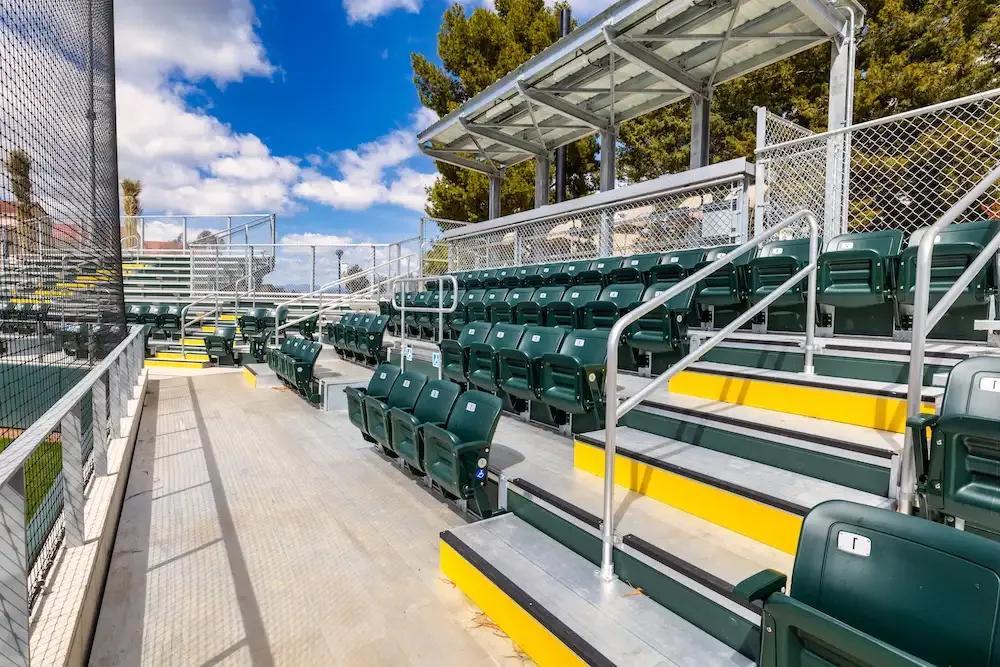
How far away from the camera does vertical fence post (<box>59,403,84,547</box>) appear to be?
2.20 m

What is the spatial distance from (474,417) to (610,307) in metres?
1.97

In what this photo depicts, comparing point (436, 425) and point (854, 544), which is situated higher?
point (854, 544)

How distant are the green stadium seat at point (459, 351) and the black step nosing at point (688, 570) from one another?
256cm

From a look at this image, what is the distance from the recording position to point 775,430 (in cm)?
249

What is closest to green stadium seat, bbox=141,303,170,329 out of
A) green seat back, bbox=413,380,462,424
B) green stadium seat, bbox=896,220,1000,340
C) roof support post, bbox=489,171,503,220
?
roof support post, bbox=489,171,503,220

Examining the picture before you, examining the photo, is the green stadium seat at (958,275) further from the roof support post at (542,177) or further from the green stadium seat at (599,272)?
the roof support post at (542,177)

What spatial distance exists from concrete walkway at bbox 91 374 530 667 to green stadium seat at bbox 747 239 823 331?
8.99 feet

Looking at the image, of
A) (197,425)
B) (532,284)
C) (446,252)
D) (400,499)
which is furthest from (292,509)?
(446,252)

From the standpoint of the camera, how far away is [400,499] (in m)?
3.31

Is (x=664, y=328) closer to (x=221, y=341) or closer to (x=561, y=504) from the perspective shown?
(x=561, y=504)

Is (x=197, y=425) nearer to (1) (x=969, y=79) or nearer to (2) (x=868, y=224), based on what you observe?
(2) (x=868, y=224)

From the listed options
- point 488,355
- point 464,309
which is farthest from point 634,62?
point 488,355

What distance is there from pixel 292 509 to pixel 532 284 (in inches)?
177

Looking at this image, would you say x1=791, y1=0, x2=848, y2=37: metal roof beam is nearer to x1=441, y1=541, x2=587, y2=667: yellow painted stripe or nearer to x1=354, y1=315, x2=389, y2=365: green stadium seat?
x1=354, y1=315, x2=389, y2=365: green stadium seat
